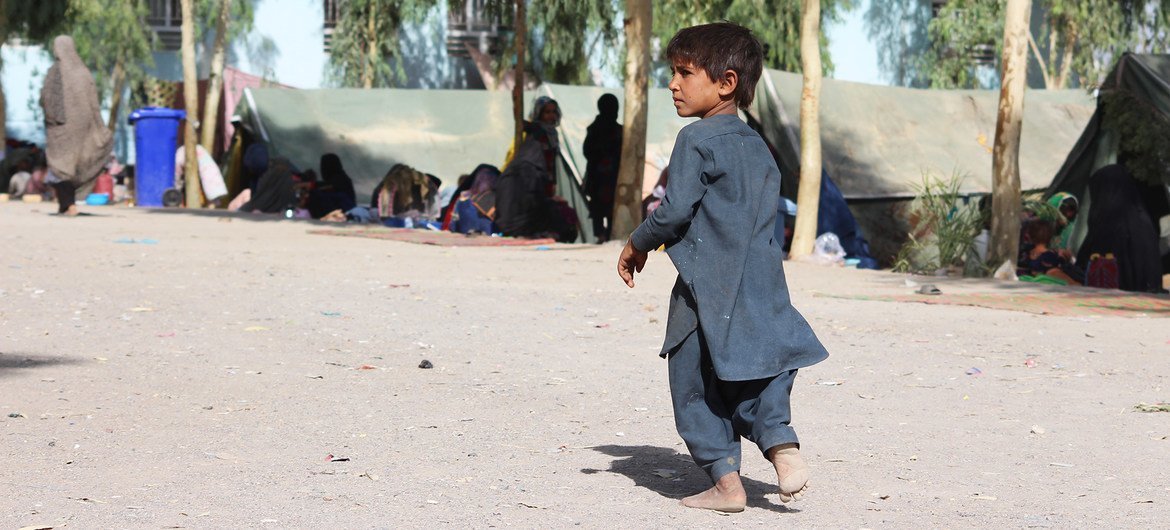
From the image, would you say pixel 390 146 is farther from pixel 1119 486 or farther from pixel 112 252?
pixel 1119 486

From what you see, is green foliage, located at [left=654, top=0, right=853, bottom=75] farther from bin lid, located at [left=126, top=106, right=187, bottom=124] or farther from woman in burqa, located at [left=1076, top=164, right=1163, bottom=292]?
woman in burqa, located at [left=1076, top=164, right=1163, bottom=292]

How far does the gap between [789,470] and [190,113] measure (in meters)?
17.9

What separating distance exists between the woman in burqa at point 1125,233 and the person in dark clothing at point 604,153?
5.12 m

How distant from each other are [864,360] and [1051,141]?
11076 millimetres

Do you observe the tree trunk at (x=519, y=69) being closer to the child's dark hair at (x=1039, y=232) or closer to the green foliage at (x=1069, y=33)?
the child's dark hair at (x=1039, y=232)

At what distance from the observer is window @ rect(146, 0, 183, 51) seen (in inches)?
1384

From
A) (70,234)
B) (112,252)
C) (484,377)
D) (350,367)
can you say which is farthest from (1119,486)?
(70,234)

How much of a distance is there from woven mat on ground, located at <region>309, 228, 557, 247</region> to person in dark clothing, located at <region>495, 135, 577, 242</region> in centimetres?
39

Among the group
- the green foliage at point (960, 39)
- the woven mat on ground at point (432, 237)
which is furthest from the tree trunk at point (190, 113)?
the green foliage at point (960, 39)

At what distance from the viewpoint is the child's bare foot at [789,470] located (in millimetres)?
3531

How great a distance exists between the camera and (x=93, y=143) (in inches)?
591

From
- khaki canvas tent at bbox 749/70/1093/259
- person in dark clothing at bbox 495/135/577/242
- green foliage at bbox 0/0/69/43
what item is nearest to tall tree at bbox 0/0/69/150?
green foliage at bbox 0/0/69/43

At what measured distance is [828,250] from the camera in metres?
13.2

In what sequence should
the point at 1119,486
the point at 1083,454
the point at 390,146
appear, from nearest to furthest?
the point at 1119,486 → the point at 1083,454 → the point at 390,146
